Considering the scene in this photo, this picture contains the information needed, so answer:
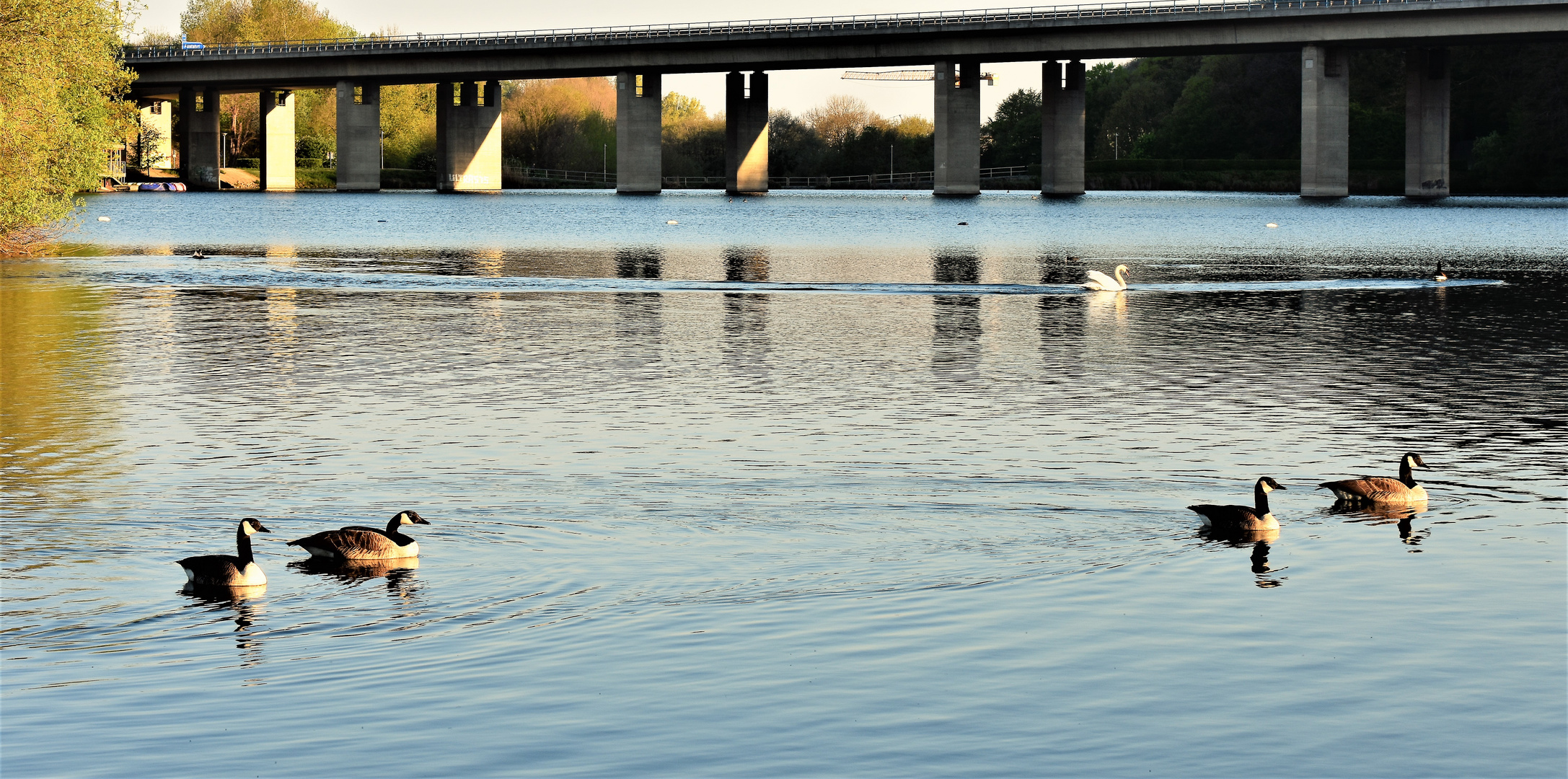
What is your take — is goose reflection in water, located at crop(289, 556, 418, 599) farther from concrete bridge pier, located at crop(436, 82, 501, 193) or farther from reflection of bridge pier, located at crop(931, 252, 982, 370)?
concrete bridge pier, located at crop(436, 82, 501, 193)

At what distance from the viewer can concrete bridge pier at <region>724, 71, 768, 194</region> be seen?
174875mm

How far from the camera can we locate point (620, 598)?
14219mm

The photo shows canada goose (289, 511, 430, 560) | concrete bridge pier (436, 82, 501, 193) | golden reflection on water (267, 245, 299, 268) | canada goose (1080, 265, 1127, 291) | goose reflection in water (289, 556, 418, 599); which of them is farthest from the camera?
concrete bridge pier (436, 82, 501, 193)

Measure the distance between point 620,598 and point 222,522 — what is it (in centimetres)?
472

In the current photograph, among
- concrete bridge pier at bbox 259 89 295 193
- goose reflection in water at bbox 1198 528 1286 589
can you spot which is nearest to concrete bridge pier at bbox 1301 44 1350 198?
concrete bridge pier at bbox 259 89 295 193

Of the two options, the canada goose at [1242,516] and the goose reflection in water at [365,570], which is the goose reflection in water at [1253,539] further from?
the goose reflection in water at [365,570]

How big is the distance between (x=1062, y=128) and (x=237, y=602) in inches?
6233

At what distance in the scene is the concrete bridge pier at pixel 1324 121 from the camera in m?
141

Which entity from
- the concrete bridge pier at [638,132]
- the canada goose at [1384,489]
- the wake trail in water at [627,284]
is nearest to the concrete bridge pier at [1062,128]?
the concrete bridge pier at [638,132]

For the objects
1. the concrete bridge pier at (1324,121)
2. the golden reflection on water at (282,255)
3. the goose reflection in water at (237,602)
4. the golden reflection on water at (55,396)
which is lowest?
the goose reflection in water at (237,602)

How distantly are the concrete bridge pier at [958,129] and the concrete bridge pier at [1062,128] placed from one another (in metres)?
7.46

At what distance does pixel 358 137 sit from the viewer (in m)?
179

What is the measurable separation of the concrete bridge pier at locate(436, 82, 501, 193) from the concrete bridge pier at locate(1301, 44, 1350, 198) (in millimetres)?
77237

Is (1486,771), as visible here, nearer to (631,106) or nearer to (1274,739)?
(1274,739)
